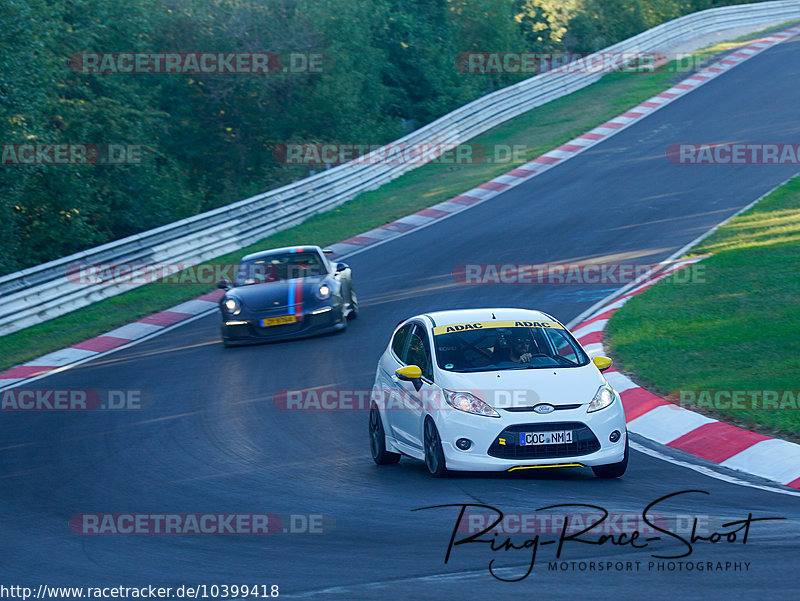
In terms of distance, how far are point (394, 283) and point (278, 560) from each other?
13.3 meters

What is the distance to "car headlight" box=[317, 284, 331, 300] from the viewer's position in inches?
667

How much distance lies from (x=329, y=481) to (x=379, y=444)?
83 cm

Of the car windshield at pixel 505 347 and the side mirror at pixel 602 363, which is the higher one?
the car windshield at pixel 505 347

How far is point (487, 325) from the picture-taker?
31.9 ft

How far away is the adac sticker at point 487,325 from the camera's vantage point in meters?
9.67

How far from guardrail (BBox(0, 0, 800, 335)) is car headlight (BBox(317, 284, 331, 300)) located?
19.9 ft

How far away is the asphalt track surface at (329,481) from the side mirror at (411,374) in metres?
0.87

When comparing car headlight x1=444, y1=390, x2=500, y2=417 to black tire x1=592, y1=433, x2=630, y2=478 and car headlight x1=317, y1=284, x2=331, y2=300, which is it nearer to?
black tire x1=592, y1=433, x2=630, y2=478

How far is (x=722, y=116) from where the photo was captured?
101 ft

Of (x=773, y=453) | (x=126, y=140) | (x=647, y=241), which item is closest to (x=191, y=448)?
(x=773, y=453)

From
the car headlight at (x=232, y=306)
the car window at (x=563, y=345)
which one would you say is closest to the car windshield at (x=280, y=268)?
the car headlight at (x=232, y=306)

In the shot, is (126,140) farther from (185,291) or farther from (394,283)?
(394,283)

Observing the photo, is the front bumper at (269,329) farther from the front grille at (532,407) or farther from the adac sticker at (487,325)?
the front grille at (532,407)

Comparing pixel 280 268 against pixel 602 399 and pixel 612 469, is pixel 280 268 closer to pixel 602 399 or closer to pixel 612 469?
pixel 602 399
